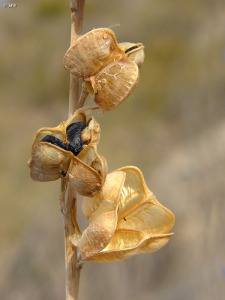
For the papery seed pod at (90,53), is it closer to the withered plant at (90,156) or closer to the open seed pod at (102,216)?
the withered plant at (90,156)

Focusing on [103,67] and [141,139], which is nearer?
[103,67]

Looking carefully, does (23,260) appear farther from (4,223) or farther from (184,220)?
(4,223)

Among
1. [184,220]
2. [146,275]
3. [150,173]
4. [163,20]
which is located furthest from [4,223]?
[163,20]

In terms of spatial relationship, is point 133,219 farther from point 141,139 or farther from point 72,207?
point 141,139

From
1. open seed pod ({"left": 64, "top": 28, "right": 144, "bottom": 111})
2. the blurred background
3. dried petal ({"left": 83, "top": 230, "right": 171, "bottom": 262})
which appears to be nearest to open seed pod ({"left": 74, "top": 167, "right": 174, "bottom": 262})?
dried petal ({"left": 83, "top": 230, "right": 171, "bottom": 262})

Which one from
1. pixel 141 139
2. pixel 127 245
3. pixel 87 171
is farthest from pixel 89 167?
pixel 141 139

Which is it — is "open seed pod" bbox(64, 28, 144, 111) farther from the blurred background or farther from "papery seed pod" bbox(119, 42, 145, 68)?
the blurred background
